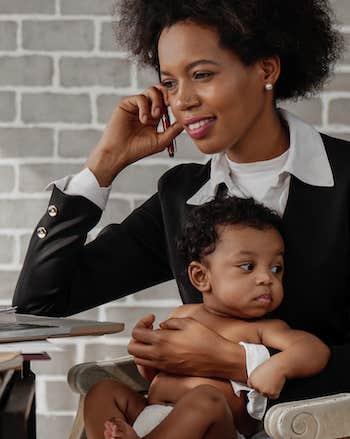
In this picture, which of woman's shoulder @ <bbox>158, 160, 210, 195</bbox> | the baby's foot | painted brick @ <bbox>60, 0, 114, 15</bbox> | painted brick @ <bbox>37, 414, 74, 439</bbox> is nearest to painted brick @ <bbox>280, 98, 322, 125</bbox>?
painted brick @ <bbox>60, 0, 114, 15</bbox>

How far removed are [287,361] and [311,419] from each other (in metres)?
0.13

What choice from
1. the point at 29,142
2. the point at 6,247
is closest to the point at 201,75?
the point at 29,142

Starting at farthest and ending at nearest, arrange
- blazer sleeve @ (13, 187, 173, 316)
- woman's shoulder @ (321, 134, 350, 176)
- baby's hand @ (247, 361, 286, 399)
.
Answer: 1. blazer sleeve @ (13, 187, 173, 316)
2. woman's shoulder @ (321, 134, 350, 176)
3. baby's hand @ (247, 361, 286, 399)

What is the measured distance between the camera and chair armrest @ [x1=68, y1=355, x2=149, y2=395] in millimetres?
2066

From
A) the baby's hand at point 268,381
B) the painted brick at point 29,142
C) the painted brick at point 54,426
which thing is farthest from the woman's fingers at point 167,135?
the painted brick at point 54,426

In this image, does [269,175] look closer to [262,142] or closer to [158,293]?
[262,142]

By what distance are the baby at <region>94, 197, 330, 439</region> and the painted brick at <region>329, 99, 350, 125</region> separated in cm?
100

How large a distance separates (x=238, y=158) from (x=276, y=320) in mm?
402

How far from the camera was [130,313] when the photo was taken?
2916 millimetres

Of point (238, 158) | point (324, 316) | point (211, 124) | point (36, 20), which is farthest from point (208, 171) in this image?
point (36, 20)

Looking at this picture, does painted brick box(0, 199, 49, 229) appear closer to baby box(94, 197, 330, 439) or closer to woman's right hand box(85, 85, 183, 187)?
woman's right hand box(85, 85, 183, 187)

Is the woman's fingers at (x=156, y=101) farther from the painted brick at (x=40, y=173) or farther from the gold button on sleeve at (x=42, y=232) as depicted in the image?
the painted brick at (x=40, y=173)

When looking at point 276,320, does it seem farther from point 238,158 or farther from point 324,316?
point 238,158

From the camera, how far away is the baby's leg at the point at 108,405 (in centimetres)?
176
